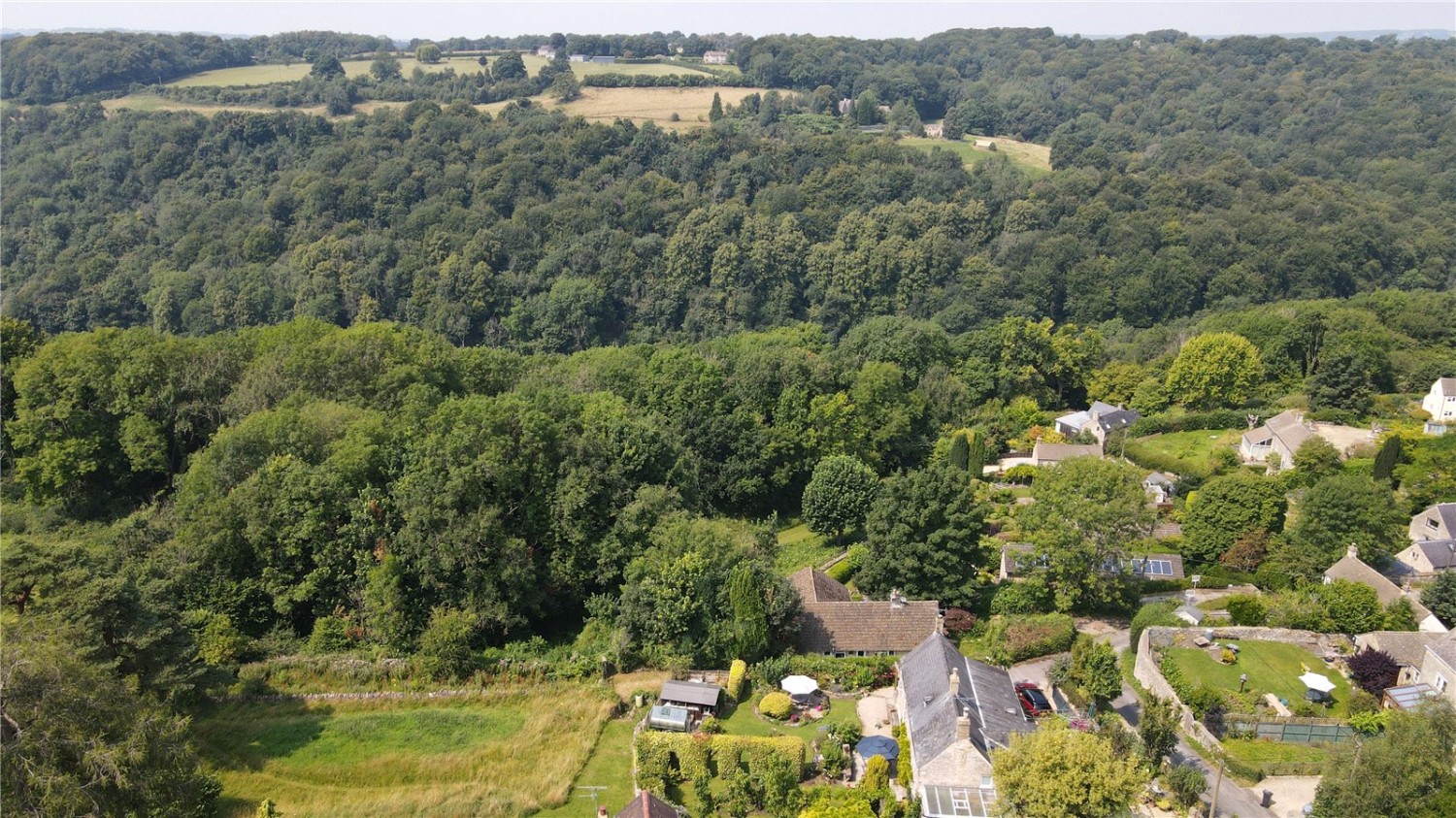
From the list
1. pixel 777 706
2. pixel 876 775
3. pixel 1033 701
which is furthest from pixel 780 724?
pixel 1033 701

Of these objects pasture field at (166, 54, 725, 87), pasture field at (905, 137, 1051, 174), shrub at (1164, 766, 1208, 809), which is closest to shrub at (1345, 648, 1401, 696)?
shrub at (1164, 766, 1208, 809)

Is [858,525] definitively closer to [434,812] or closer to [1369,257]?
[434,812]

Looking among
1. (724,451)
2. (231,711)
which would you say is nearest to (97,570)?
(231,711)

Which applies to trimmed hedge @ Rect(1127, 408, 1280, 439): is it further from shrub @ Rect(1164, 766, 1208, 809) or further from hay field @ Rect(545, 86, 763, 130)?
hay field @ Rect(545, 86, 763, 130)

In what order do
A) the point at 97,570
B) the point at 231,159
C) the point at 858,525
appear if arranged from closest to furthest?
the point at 97,570 < the point at 858,525 < the point at 231,159

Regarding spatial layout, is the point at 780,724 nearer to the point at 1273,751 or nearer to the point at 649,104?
the point at 1273,751

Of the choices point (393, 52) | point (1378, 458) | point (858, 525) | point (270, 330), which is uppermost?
point (393, 52)

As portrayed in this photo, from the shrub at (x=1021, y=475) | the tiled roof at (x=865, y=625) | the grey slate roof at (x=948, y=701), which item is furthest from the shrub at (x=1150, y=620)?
the shrub at (x=1021, y=475)
